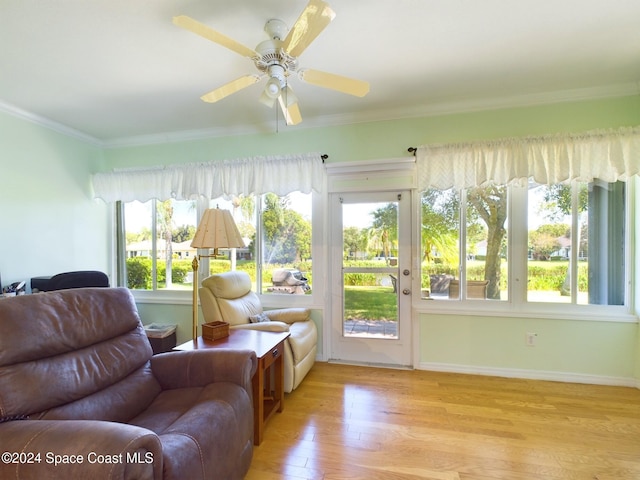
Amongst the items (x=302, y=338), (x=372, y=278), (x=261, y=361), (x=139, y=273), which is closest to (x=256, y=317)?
(x=302, y=338)

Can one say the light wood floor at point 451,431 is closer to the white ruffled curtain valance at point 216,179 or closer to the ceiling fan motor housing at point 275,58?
the white ruffled curtain valance at point 216,179

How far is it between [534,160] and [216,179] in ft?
10.4

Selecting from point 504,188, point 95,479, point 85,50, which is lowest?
point 95,479

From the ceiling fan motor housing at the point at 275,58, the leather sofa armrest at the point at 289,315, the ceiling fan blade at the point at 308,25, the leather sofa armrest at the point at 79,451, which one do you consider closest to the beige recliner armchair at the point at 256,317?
the leather sofa armrest at the point at 289,315

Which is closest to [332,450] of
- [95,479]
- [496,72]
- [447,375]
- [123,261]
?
Answer: [95,479]

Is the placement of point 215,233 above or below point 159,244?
above

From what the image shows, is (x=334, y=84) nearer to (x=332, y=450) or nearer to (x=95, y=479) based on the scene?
(x=95, y=479)

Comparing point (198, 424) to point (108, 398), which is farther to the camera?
point (108, 398)

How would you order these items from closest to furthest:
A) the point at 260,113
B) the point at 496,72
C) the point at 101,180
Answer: the point at 496,72 < the point at 260,113 < the point at 101,180

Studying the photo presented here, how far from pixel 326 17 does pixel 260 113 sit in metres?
1.87

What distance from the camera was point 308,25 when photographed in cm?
144

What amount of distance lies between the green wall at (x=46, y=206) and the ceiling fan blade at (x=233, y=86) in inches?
96.0

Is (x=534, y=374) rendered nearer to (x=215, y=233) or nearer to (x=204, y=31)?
(x=215, y=233)

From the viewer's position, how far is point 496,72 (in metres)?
2.37
